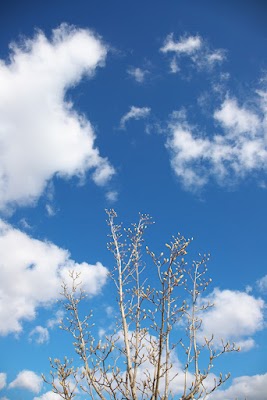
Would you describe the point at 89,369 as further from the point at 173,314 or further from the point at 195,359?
the point at 173,314

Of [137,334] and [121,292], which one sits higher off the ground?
[121,292]

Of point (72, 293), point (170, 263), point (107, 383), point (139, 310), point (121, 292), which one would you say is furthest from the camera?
point (72, 293)

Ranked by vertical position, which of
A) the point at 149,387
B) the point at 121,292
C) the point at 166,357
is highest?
the point at 121,292

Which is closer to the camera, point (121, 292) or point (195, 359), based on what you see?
point (195, 359)

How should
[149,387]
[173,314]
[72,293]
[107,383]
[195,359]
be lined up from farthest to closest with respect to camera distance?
[72,293] → [195,359] → [107,383] → [149,387] → [173,314]

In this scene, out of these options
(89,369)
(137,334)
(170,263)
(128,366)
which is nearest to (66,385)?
(89,369)

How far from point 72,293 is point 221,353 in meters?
4.40

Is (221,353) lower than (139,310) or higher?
lower

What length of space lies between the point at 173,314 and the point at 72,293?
439 cm

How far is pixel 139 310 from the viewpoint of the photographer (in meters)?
→ 6.30

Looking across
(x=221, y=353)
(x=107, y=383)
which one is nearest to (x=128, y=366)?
(x=107, y=383)

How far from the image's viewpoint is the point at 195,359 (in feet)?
18.7

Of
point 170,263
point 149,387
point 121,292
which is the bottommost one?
point 149,387

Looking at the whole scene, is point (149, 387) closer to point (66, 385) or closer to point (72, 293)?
point (66, 385)
